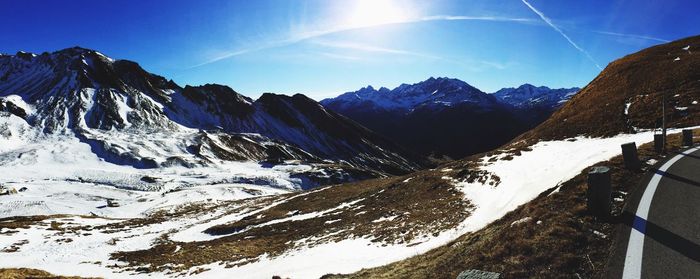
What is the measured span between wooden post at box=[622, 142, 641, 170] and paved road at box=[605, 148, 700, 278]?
1.29 m

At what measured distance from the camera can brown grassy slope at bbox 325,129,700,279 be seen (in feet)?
25.8

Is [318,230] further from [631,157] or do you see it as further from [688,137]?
[688,137]

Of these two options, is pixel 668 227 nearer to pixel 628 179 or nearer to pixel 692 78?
pixel 628 179

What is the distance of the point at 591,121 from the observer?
120ft

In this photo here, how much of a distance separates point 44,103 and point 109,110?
29.2 meters

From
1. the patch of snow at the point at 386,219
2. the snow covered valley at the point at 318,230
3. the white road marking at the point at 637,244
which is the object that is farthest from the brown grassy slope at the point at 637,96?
the patch of snow at the point at 386,219

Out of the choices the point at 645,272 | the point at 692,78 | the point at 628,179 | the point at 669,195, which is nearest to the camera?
the point at 645,272

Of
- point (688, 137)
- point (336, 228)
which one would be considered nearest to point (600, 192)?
point (688, 137)

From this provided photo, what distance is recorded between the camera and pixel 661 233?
8812mm

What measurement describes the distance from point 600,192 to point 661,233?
156 centimetres

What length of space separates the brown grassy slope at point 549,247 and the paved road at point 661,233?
322mm

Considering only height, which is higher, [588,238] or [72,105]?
[72,105]

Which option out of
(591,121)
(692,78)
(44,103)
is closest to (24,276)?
(591,121)

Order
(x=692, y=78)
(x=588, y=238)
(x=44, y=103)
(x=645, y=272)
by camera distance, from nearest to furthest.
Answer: (x=645, y=272), (x=588, y=238), (x=692, y=78), (x=44, y=103)
